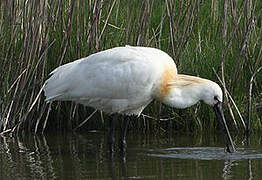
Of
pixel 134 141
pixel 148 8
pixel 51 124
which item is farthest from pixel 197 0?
pixel 51 124

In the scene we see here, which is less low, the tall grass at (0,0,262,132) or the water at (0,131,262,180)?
the tall grass at (0,0,262,132)

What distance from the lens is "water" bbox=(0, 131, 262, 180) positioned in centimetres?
730

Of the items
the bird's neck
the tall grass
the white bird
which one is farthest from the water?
the bird's neck

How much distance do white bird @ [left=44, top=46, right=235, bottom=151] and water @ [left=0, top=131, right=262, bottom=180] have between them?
0.34 metres

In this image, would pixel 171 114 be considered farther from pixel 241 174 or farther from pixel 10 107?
pixel 241 174

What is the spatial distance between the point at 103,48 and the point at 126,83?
53.7 inches

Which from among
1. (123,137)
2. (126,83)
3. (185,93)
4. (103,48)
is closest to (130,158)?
(123,137)

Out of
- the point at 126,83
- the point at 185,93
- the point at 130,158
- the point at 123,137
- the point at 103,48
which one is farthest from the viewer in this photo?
the point at 103,48

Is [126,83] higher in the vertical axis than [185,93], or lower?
higher

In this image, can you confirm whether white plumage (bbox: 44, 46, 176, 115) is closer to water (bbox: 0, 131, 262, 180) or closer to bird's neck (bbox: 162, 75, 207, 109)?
bird's neck (bbox: 162, 75, 207, 109)

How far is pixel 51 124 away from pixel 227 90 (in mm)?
2244

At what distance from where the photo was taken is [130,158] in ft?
27.3

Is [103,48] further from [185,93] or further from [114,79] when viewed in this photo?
[185,93]

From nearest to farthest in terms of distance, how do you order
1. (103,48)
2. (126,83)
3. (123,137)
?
1. (126,83)
2. (123,137)
3. (103,48)
